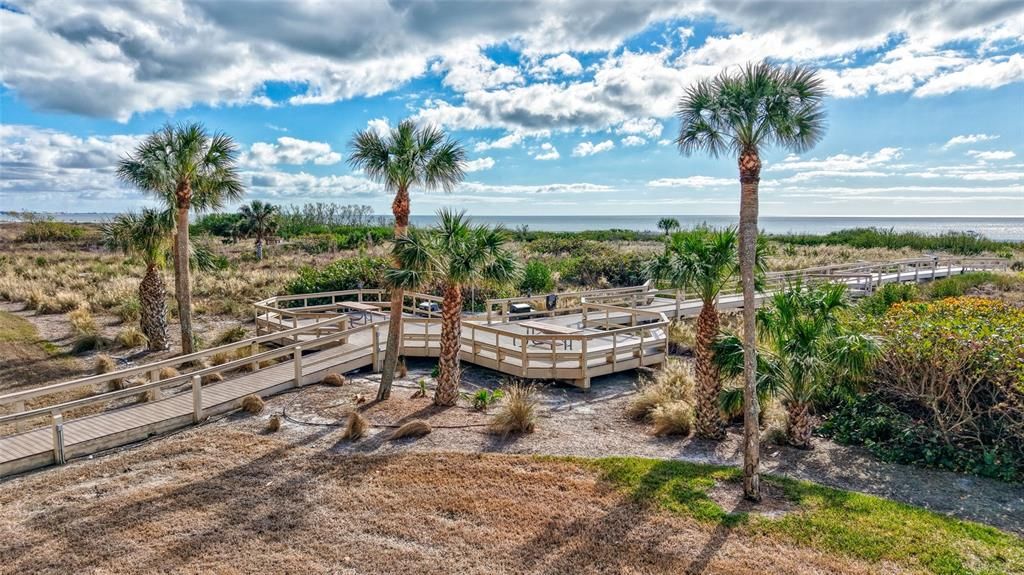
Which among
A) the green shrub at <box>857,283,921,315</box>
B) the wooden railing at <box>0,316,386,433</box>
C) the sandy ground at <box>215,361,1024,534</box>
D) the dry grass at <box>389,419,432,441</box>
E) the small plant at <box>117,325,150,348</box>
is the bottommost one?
the sandy ground at <box>215,361,1024,534</box>

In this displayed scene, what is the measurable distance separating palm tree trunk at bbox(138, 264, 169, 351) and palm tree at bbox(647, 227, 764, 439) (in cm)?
1453

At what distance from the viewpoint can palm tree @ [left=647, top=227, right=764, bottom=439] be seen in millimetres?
8734

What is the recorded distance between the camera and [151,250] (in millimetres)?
16078

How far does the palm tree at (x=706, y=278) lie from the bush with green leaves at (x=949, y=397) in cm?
238

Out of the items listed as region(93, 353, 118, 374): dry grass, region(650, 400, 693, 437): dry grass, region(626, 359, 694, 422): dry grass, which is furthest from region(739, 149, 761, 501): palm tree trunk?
region(93, 353, 118, 374): dry grass

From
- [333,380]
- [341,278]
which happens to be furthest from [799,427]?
[341,278]

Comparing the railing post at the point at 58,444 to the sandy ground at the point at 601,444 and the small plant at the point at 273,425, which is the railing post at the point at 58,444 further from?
the small plant at the point at 273,425

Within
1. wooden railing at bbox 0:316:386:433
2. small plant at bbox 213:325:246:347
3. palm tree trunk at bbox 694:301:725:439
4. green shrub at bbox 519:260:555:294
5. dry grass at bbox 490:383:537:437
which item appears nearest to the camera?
wooden railing at bbox 0:316:386:433

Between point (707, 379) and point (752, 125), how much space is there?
423 centimetres

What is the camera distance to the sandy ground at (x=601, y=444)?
7.52m

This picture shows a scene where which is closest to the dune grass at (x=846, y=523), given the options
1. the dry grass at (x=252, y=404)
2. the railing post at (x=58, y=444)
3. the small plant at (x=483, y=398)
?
the small plant at (x=483, y=398)

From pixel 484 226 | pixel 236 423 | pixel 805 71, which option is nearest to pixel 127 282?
pixel 236 423

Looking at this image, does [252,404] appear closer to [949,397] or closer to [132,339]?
[132,339]

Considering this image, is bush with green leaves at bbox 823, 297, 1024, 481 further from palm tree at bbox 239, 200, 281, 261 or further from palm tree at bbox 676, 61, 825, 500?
palm tree at bbox 239, 200, 281, 261
